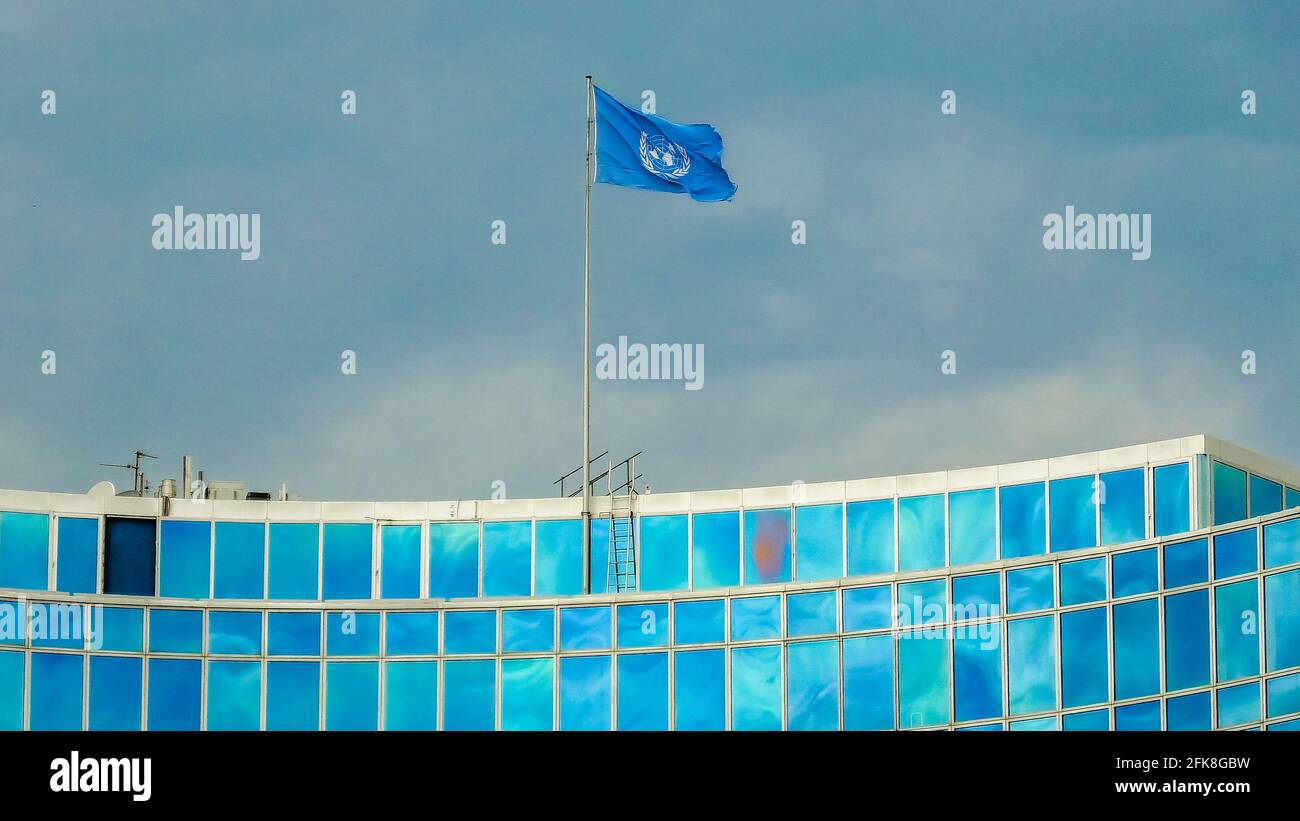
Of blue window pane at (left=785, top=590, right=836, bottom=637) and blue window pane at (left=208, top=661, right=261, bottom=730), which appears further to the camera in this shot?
blue window pane at (left=208, top=661, right=261, bottom=730)

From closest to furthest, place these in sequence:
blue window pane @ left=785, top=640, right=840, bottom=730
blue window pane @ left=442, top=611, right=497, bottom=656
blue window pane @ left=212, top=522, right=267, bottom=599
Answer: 1. blue window pane @ left=785, top=640, right=840, bottom=730
2. blue window pane @ left=442, top=611, right=497, bottom=656
3. blue window pane @ left=212, top=522, right=267, bottom=599

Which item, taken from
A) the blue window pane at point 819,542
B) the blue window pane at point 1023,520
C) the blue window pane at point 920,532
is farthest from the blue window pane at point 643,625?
the blue window pane at point 1023,520

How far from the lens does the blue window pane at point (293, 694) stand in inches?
2454

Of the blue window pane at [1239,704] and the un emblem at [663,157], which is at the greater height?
the un emblem at [663,157]

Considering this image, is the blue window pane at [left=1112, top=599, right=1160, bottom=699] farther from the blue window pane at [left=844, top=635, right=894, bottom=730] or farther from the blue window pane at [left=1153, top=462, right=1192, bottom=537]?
the blue window pane at [left=1153, top=462, right=1192, bottom=537]

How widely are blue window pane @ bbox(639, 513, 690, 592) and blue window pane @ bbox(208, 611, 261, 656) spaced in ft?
33.1

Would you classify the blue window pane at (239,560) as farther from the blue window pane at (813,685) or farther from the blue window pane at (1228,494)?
the blue window pane at (1228,494)

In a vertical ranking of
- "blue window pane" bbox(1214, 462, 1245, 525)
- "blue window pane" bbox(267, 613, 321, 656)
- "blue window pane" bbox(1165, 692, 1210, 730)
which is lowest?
"blue window pane" bbox(1165, 692, 1210, 730)

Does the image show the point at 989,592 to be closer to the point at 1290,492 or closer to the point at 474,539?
the point at 1290,492

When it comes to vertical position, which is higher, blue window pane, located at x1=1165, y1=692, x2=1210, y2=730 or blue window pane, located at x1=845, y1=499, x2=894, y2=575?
blue window pane, located at x1=845, y1=499, x2=894, y2=575

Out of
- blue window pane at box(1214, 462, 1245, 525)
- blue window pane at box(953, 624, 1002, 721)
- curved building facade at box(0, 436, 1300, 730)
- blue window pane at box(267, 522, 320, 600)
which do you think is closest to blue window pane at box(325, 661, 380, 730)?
curved building facade at box(0, 436, 1300, 730)

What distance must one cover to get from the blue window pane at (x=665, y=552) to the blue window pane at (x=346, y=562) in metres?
6.39

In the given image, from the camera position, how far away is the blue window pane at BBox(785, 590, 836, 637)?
5916 centimetres

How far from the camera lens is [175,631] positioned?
62.2 metres
